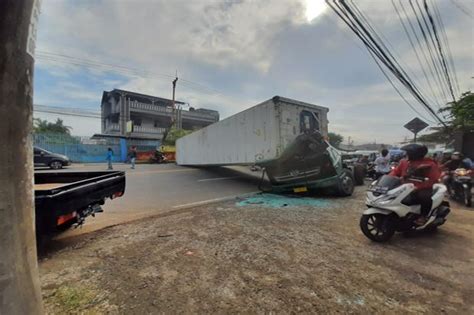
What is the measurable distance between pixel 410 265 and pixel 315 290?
148 cm

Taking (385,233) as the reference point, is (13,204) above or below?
above

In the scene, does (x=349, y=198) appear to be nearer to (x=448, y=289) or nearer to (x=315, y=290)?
(x=448, y=289)

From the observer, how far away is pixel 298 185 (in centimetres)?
777

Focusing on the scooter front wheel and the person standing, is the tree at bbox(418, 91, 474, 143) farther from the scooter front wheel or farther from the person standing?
the scooter front wheel

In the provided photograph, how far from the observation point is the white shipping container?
8.13 meters

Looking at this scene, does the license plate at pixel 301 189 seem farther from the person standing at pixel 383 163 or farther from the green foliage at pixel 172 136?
the green foliage at pixel 172 136

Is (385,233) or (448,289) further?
(385,233)

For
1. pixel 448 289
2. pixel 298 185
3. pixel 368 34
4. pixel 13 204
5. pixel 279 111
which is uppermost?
pixel 368 34

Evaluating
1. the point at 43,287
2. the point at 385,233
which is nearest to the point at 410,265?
the point at 385,233

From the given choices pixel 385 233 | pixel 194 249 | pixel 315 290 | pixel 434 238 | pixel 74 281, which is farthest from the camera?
pixel 434 238

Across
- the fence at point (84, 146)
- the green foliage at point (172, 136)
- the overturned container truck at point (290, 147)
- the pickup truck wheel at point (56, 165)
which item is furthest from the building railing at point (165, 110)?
the overturned container truck at point (290, 147)

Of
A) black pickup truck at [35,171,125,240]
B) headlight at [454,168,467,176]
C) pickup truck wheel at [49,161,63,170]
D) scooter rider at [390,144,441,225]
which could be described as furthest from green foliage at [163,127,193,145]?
scooter rider at [390,144,441,225]

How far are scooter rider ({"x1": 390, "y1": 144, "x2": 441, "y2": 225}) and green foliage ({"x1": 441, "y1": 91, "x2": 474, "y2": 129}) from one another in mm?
14186

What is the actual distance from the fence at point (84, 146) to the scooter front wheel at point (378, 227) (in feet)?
75.6
